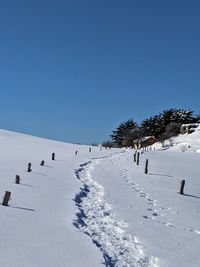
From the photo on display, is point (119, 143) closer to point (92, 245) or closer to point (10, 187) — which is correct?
point (10, 187)

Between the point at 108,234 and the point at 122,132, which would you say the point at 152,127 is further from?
the point at 108,234

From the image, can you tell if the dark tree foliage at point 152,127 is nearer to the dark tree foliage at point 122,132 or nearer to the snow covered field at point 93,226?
the dark tree foliage at point 122,132

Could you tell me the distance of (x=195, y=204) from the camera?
21.7 meters

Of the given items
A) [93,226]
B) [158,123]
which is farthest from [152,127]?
[93,226]

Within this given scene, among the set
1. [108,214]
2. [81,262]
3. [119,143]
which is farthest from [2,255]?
[119,143]

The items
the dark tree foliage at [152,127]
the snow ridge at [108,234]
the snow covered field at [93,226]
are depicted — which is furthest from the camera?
the dark tree foliage at [152,127]

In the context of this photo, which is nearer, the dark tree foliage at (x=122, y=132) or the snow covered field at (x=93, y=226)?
the snow covered field at (x=93, y=226)

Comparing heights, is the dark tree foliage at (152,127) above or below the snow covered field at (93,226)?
above

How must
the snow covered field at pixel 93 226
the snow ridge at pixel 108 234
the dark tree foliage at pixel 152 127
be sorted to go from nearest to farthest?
the snow covered field at pixel 93 226, the snow ridge at pixel 108 234, the dark tree foliage at pixel 152 127

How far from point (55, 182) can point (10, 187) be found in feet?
15.8

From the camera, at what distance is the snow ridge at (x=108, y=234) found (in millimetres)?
9875

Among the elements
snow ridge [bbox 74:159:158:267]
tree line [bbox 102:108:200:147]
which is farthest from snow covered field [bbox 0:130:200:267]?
tree line [bbox 102:108:200:147]

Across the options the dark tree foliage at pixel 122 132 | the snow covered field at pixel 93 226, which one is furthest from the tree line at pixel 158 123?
the snow covered field at pixel 93 226

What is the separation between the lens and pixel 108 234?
39.6 feet
